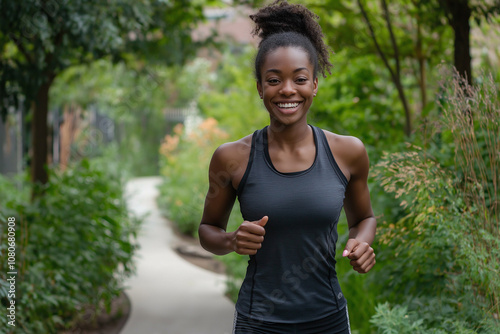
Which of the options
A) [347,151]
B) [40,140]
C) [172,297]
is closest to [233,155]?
[347,151]

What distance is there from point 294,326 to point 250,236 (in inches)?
13.0

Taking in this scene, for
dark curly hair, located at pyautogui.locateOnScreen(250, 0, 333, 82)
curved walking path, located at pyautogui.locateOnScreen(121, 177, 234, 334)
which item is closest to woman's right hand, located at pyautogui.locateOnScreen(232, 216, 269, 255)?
dark curly hair, located at pyautogui.locateOnScreen(250, 0, 333, 82)

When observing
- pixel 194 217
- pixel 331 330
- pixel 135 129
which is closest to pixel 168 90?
pixel 135 129

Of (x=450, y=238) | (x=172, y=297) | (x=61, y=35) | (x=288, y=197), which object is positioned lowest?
(x=172, y=297)

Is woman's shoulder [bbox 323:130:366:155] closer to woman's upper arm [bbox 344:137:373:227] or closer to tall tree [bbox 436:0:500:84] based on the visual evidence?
woman's upper arm [bbox 344:137:373:227]

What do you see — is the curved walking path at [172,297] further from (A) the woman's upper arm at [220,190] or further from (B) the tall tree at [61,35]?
(A) the woman's upper arm at [220,190]

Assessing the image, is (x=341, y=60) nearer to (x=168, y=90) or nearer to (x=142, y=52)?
(x=142, y=52)

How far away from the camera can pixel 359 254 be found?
179cm

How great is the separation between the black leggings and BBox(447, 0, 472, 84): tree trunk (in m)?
2.46

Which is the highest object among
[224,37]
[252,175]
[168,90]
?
[168,90]

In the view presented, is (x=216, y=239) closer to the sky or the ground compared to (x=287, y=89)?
closer to the ground

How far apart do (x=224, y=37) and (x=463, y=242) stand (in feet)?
16.9

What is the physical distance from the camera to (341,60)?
5.99 meters

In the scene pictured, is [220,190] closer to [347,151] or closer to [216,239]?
[216,239]
